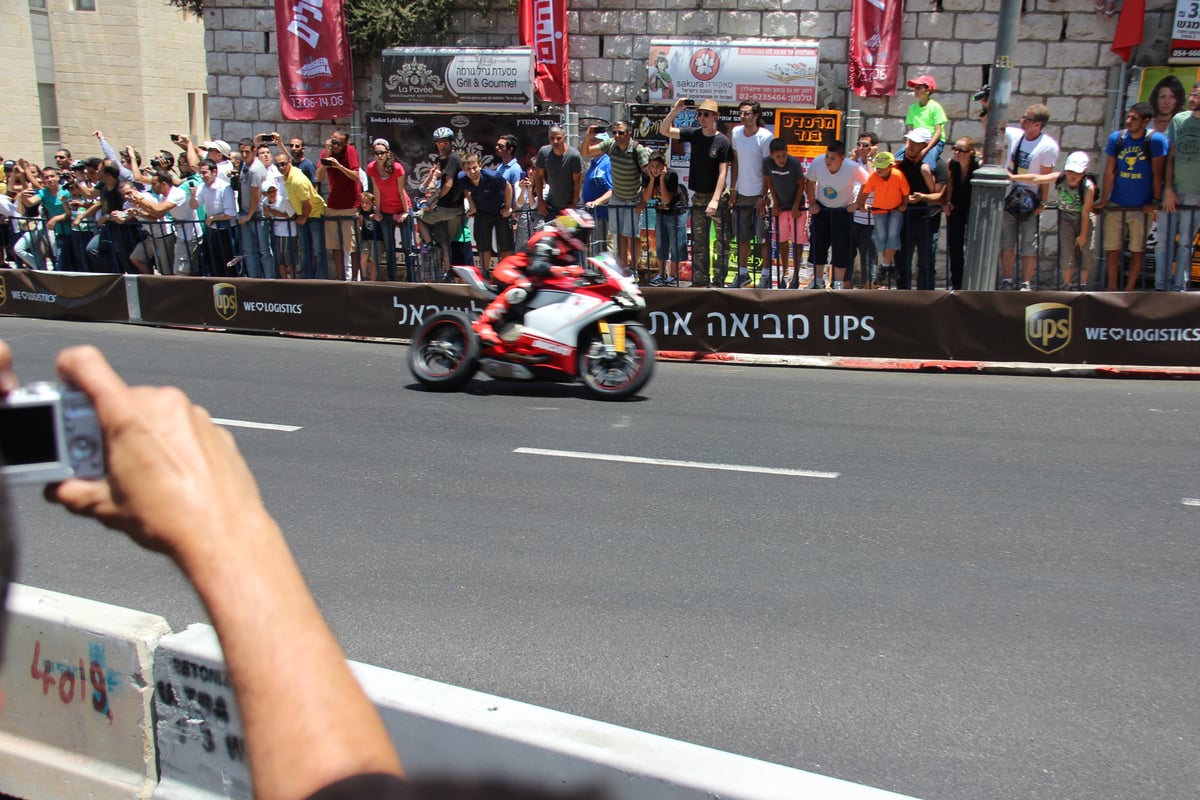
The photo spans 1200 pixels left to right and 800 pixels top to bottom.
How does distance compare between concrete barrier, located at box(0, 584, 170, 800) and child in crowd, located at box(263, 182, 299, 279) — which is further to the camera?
child in crowd, located at box(263, 182, 299, 279)

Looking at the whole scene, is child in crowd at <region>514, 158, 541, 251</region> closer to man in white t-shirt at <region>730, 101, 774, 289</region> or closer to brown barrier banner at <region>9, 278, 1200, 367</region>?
brown barrier banner at <region>9, 278, 1200, 367</region>

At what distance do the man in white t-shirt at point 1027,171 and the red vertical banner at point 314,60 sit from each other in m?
10.6

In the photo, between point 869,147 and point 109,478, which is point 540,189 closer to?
point 869,147

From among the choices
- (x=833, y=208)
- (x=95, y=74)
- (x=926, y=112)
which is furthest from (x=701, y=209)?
(x=95, y=74)

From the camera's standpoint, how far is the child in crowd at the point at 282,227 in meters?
15.1

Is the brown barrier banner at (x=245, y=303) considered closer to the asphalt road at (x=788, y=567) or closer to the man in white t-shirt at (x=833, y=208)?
the asphalt road at (x=788, y=567)

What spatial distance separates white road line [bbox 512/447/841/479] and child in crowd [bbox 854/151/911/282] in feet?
19.8

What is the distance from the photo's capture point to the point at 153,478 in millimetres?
1221

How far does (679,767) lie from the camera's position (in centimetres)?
250

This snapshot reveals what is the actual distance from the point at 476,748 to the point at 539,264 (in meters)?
7.43

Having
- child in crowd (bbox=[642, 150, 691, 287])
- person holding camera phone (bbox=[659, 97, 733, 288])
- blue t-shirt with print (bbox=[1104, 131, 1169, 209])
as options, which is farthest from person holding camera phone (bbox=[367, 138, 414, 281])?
blue t-shirt with print (bbox=[1104, 131, 1169, 209])

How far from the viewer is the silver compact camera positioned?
1120 mm

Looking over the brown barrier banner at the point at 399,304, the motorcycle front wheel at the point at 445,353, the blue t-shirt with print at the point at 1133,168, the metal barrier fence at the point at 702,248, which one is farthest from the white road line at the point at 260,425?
the blue t-shirt with print at the point at 1133,168

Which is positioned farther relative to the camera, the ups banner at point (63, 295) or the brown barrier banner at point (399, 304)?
the ups banner at point (63, 295)
